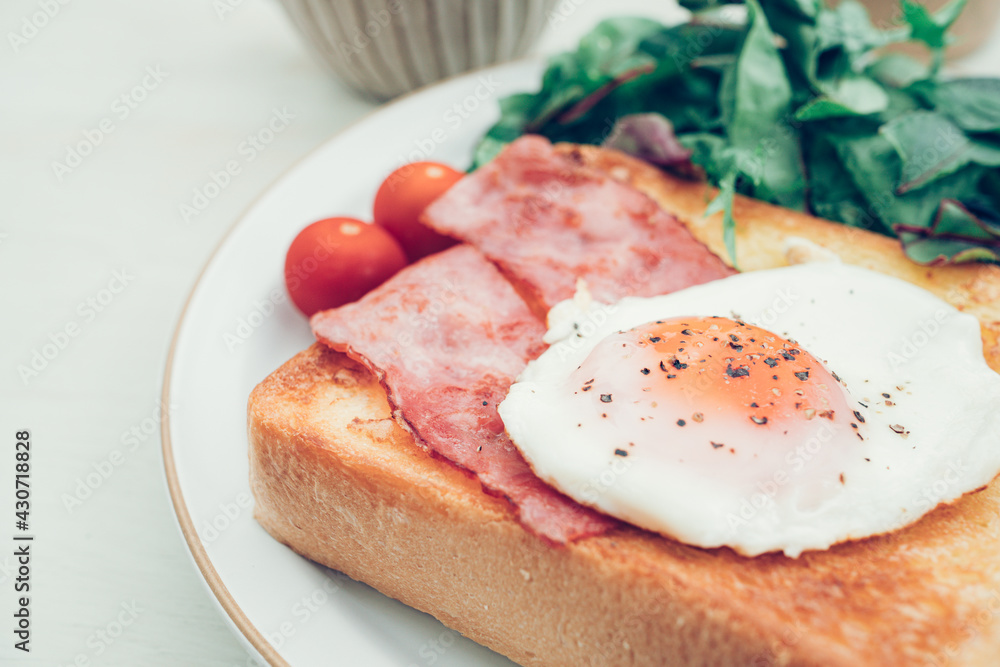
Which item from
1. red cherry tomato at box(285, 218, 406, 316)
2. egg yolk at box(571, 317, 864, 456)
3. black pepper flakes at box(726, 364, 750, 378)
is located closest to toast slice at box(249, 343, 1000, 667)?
egg yolk at box(571, 317, 864, 456)

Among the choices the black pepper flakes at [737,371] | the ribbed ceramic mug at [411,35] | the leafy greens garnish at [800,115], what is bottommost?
the leafy greens garnish at [800,115]

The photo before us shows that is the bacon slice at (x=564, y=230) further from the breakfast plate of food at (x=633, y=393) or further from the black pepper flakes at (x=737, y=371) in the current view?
the black pepper flakes at (x=737, y=371)

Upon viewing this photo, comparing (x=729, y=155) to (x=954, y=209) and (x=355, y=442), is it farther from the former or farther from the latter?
(x=355, y=442)

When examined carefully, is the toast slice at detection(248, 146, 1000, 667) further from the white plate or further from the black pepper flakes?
the black pepper flakes

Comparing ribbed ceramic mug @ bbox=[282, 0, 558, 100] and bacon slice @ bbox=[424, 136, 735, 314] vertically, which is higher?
ribbed ceramic mug @ bbox=[282, 0, 558, 100]

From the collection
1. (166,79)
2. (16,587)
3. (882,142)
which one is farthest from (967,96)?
(166,79)

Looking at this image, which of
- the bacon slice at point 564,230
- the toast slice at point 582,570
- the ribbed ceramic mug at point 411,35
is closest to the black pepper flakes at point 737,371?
the toast slice at point 582,570
